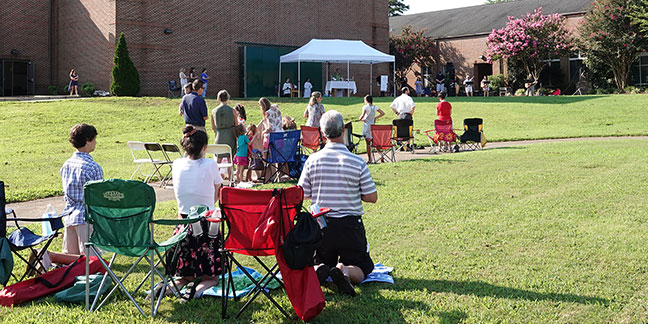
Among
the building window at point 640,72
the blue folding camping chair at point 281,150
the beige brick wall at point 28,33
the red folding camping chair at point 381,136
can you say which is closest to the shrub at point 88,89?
the beige brick wall at point 28,33

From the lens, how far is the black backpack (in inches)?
175

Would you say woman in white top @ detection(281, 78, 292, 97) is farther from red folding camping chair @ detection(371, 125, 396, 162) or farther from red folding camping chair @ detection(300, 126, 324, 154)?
red folding camping chair @ detection(300, 126, 324, 154)

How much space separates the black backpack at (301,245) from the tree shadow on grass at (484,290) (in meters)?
1.06

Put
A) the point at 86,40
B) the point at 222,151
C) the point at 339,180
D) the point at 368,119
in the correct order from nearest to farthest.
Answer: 1. the point at 339,180
2. the point at 222,151
3. the point at 368,119
4. the point at 86,40

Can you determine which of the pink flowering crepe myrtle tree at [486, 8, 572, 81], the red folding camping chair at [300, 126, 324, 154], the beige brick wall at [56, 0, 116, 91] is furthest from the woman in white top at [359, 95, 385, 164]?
the pink flowering crepe myrtle tree at [486, 8, 572, 81]

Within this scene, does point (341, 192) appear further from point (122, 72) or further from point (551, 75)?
point (551, 75)

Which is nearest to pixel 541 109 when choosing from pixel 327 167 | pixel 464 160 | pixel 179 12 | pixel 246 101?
pixel 246 101

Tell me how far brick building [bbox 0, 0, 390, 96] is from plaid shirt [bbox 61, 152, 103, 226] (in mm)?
24605

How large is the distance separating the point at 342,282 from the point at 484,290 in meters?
1.16

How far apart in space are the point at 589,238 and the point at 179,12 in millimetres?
26916

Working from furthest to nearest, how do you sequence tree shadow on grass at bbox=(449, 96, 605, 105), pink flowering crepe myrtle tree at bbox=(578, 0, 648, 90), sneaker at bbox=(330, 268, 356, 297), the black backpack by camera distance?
pink flowering crepe myrtle tree at bbox=(578, 0, 648, 90) → tree shadow on grass at bbox=(449, 96, 605, 105) → sneaker at bbox=(330, 268, 356, 297) → the black backpack

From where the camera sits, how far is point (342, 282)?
4898 mm

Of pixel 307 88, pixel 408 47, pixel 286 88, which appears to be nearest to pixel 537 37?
pixel 408 47

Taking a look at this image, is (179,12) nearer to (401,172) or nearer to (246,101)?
(246,101)
